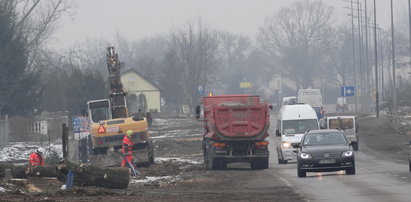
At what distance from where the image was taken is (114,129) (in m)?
38.7

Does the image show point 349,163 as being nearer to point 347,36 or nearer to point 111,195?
point 111,195

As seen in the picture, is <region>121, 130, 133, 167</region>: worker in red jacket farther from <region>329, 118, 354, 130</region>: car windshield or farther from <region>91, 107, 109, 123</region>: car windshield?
<region>329, 118, 354, 130</region>: car windshield

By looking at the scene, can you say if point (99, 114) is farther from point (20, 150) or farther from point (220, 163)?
point (20, 150)

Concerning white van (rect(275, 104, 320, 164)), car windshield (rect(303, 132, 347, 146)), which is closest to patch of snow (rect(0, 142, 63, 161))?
white van (rect(275, 104, 320, 164))

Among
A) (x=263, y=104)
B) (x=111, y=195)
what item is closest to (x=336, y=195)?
(x=111, y=195)

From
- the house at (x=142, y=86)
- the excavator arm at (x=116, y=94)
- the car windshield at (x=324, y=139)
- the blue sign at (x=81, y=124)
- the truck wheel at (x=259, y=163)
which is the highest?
the house at (x=142, y=86)

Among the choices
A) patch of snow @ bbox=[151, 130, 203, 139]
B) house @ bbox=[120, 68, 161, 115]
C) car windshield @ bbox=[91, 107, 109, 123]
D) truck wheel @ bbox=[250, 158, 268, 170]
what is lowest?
truck wheel @ bbox=[250, 158, 268, 170]

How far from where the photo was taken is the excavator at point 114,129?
123 feet

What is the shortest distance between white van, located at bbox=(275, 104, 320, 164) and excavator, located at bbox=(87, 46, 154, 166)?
5435 mm

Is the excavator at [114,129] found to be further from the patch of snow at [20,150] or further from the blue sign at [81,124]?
the patch of snow at [20,150]

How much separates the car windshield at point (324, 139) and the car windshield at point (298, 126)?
9.51 metres

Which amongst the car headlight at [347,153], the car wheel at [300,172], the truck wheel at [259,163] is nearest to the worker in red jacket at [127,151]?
the truck wheel at [259,163]

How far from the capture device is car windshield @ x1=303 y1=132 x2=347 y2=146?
1099 inches

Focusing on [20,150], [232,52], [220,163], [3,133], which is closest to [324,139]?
[220,163]
